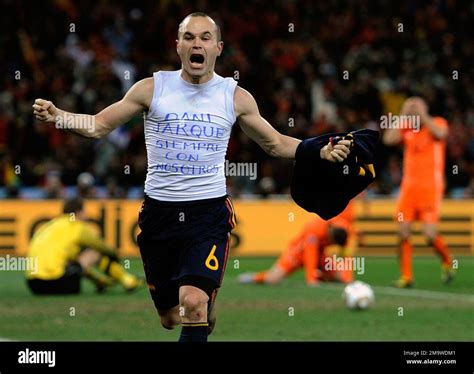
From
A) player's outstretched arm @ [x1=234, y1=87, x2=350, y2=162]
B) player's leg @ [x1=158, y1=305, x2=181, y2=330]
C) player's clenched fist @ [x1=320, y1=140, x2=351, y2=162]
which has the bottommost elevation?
player's leg @ [x1=158, y1=305, x2=181, y2=330]

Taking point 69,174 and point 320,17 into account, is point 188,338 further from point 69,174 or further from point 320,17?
point 320,17

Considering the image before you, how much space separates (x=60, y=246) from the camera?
14398mm

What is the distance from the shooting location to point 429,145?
53.8ft

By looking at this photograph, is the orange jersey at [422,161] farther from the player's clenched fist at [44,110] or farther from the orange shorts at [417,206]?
the player's clenched fist at [44,110]

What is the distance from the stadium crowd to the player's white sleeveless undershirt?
1253 cm

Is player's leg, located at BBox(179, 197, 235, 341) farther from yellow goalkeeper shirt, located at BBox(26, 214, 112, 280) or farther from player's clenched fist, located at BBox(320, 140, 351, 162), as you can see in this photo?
yellow goalkeeper shirt, located at BBox(26, 214, 112, 280)

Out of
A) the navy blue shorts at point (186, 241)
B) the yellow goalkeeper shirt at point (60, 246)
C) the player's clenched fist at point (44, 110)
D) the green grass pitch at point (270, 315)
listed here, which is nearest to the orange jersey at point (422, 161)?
the green grass pitch at point (270, 315)

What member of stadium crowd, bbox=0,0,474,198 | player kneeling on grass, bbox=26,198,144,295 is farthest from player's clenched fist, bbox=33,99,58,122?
stadium crowd, bbox=0,0,474,198

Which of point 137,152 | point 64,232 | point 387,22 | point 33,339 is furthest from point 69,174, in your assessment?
point 33,339

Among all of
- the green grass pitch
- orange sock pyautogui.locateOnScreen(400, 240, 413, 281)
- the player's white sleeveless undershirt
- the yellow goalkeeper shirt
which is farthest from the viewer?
orange sock pyautogui.locateOnScreen(400, 240, 413, 281)

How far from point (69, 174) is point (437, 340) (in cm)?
1248

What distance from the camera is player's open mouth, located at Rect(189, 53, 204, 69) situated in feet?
26.6

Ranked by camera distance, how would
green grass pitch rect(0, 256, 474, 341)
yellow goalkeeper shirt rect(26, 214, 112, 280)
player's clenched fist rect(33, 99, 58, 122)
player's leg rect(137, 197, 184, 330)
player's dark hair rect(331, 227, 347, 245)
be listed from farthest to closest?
1. player's dark hair rect(331, 227, 347, 245)
2. yellow goalkeeper shirt rect(26, 214, 112, 280)
3. green grass pitch rect(0, 256, 474, 341)
4. player's leg rect(137, 197, 184, 330)
5. player's clenched fist rect(33, 99, 58, 122)

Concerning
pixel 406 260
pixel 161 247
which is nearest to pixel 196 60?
pixel 161 247
